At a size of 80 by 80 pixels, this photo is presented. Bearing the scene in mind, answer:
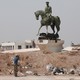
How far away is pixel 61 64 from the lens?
95.5ft

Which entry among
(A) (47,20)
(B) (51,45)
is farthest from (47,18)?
(B) (51,45)

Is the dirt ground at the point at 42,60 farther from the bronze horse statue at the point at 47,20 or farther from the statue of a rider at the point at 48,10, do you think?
the statue of a rider at the point at 48,10

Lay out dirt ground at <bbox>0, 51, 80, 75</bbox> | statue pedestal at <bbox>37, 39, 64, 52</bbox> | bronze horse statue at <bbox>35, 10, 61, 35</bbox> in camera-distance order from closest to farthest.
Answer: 1. dirt ground at <bbox>0, 51, 80, 75</bbox>
2. statue pedestal at <bbox>37, 39, 64, 52</bbox>
3. bronze horse statue at <bbox>35, 10, 61, 35</bbox>

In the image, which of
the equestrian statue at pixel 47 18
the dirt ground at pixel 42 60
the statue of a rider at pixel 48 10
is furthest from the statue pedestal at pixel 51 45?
the dirt ground at pixel 42 60

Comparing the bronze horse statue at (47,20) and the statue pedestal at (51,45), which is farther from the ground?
the bronze horse statue at (47,20)

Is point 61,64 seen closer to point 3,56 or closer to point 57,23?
point 3,56

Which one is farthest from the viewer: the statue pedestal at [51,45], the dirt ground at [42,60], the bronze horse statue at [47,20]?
the bronze horse statue at [47,20]

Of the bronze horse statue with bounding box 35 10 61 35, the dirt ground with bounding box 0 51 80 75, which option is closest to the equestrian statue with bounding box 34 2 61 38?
the bronze horse statue with bounding box 35 10 61 35

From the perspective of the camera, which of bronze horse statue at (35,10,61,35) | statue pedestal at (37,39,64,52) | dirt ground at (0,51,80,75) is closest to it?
dirt ground at (0,51,80,75)

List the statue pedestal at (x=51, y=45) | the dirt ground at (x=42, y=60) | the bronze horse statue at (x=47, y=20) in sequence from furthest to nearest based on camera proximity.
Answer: the bronze horse statue at (x=47, y=20) < the statue pedestal at (x=51, y=45) < the dirt ground at (x=42, y=60)

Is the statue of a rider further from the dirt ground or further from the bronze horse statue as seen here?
the dirt ground

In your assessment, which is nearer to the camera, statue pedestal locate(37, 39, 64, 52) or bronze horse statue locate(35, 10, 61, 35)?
statue pedestal locate(37, 39, 64, 52)

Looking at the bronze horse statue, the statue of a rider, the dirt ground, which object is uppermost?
the statue of a rider

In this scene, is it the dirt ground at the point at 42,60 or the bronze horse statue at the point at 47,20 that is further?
the bronze horse statue at the point at 47,20
